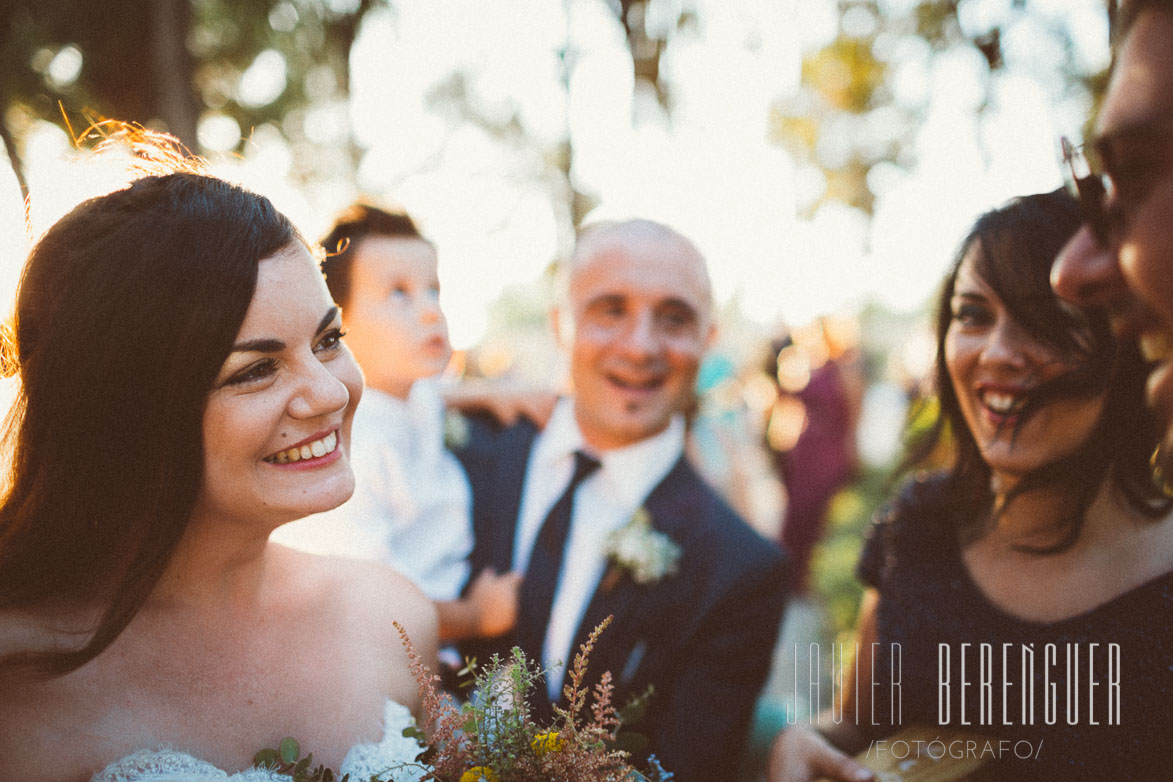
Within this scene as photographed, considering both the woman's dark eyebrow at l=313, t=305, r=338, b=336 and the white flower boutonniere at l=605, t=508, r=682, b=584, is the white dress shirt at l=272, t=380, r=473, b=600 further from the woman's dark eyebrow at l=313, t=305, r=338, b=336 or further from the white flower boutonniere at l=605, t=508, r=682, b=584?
the woman's dark eyebrow at l=313, t=305, r=338, b=336

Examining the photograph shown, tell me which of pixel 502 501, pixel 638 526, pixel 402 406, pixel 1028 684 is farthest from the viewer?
pixel 402 406

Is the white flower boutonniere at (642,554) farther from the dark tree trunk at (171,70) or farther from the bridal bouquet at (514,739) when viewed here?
the dark tree trunk at (171,70)

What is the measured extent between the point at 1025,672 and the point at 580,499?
62.5 inches

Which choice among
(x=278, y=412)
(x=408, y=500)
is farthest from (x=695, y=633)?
(x=278, y=412)

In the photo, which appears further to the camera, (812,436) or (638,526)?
(812,436)

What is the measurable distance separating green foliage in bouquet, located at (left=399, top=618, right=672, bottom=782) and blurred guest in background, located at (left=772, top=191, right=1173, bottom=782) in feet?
3.44

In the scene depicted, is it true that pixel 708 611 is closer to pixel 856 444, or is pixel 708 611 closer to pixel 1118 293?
pixel 1118 293

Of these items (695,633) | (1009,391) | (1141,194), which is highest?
(1141,194)

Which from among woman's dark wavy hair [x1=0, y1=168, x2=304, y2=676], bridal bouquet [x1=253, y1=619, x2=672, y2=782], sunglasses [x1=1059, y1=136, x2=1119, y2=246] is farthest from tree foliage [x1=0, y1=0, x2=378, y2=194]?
sunglasses [x1=1059, y1=136, x2=1119, y2=246]

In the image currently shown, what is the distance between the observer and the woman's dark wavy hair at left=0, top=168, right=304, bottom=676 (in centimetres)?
152

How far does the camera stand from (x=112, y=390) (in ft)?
4.99

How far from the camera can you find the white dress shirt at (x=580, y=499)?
2754mm

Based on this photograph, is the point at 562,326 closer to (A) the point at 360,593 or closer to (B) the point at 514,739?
(A) the point at 360,593

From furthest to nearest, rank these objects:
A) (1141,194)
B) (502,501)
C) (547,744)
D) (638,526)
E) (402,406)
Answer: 1. (402,406)
2. (502,501)
3. (638,526)
4. (547,744)
5. (1141,194)
